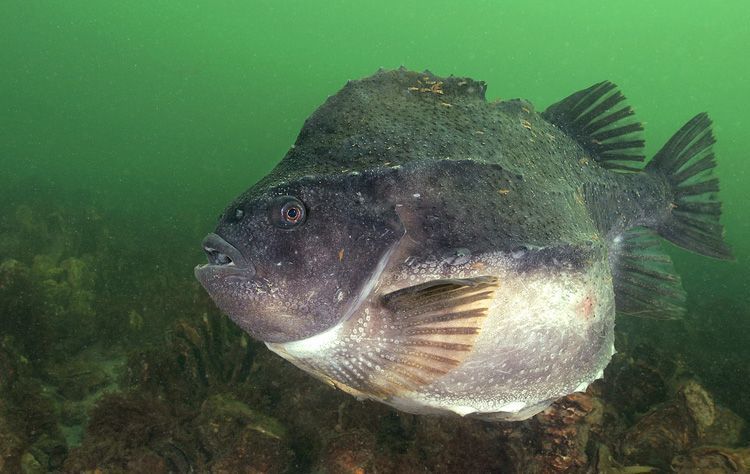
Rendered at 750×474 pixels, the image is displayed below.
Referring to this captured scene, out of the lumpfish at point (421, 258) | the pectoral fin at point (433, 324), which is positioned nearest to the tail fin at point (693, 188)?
the lumpfish at point (421, 258)

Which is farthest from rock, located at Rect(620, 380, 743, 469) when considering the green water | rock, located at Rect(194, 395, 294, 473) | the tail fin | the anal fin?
the green water

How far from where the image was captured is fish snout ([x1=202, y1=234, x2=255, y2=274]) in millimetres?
1898

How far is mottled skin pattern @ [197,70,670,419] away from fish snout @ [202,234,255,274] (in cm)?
2

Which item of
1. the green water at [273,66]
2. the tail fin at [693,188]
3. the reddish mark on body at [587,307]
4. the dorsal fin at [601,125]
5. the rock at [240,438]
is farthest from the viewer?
the green water at [273,66]

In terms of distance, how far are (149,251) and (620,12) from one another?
109 metres

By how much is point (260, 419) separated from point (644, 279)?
3.17 m

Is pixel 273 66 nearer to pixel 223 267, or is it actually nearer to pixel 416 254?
pixel 223 267

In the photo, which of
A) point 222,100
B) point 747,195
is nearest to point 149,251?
point 747,195

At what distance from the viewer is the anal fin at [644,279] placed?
3.20 metres

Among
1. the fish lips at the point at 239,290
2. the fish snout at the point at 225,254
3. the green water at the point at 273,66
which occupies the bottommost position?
the fish lips at the point at 239,290

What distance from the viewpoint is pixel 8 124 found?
286 feet

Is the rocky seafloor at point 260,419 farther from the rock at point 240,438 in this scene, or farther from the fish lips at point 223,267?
the fish lips at point 223,267

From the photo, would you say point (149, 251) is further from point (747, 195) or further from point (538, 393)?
point (747, 195)

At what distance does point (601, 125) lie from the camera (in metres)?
3.52
